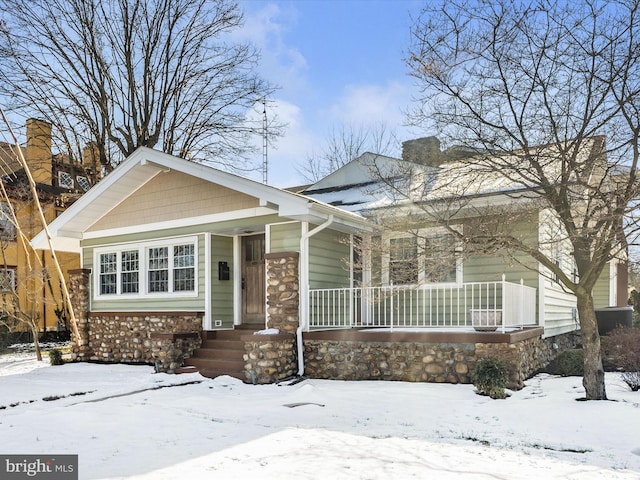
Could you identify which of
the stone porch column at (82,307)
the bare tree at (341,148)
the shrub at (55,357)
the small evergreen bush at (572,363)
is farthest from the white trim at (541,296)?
the bare tree at (341,148)

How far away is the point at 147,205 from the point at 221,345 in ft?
12.5

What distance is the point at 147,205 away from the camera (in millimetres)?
11828

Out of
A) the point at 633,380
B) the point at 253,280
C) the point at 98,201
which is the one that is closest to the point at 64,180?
the point at 98,201

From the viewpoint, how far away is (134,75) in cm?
1719

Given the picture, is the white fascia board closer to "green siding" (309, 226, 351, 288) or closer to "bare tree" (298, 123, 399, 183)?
"green siding" (309, 226, 351, 288)

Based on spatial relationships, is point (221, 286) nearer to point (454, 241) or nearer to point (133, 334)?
point (133, 334)

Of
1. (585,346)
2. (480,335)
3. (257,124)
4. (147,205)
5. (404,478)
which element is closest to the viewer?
(404,478)

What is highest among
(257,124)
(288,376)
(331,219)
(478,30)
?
(257,124)

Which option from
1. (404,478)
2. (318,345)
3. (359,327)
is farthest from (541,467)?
(359,327)

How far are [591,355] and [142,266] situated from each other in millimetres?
9286

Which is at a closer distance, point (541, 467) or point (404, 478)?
point (404, 478)

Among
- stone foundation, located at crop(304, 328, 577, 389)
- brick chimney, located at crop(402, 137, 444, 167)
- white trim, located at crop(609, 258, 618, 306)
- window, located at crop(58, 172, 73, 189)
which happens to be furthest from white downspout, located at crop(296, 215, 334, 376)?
window, located at crop(58, 172, 73, 189)

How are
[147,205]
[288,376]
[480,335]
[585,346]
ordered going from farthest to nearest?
[147,205]
[288,376]
[480,335]
[585,346]

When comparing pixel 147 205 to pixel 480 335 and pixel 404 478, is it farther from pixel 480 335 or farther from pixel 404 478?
pixel 404 478
